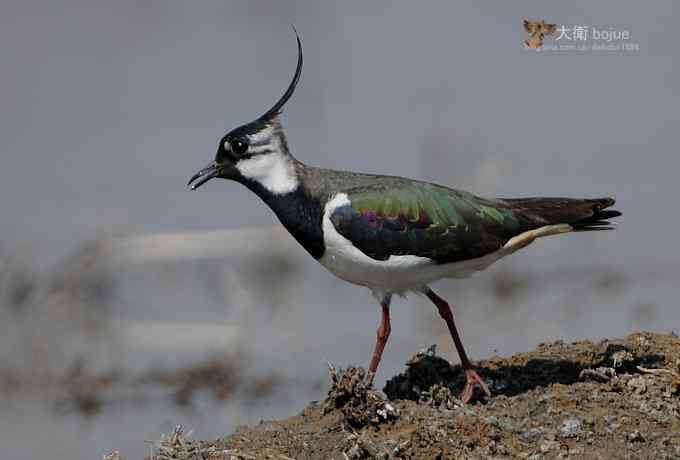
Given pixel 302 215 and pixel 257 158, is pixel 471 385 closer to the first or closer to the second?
pixel 302 215

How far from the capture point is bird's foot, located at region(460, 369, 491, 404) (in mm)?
8125

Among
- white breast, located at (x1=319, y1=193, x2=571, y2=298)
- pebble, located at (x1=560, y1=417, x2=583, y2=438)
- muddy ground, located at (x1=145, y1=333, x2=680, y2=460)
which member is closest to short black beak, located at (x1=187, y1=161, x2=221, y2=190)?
white breast, located at (x1=319, y1=193, x2=571, y2=298)

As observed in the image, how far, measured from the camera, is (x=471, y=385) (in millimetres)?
8219

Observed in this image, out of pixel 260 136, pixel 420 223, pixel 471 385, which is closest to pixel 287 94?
pixel 260 136

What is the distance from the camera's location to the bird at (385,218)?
8.12 metres

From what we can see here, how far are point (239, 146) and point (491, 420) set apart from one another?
2.74m

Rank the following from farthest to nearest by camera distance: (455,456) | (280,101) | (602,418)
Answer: (280,101), (602,418), (455,456)

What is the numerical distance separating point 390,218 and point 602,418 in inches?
78.5

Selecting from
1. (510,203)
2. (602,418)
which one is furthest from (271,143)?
(602,418)

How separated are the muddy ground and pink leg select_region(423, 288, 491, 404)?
8 centimetres

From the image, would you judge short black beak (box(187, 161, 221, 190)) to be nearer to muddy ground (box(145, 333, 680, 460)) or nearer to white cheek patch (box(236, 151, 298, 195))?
white cheek patch (box(236, 151, 298, 195))

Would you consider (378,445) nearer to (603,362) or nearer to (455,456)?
(455,456)

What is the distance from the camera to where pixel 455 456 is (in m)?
6.80

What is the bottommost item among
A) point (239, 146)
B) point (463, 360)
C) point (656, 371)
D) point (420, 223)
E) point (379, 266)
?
point (656, 371)
